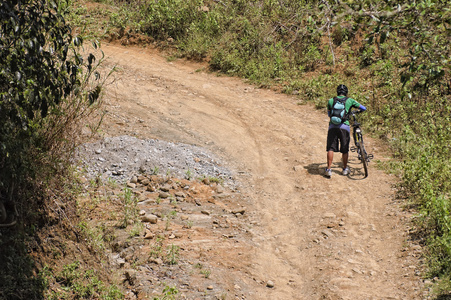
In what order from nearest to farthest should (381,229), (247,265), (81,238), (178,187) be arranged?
(81,238) < (247,265) < (381,229) < (178,187)

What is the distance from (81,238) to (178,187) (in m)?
2.56

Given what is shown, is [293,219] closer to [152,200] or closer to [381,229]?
[381,229]

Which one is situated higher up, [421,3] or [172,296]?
[421,3]

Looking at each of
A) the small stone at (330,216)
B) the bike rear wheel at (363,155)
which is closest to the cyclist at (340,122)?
the bike rear wheel at (363,155)

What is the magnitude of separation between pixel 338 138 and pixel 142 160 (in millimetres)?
3818

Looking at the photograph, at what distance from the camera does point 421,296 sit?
6.18 meters

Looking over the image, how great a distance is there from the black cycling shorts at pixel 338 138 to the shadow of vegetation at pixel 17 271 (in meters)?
6.06

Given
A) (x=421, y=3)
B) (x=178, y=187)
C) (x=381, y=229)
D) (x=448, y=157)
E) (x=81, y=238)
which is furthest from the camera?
(x=448, y=157)

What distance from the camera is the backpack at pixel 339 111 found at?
946 cm

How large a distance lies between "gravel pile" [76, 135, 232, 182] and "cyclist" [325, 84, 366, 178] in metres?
2.07

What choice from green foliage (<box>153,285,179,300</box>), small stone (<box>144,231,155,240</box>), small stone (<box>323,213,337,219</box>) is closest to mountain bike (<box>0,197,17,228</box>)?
green foliage (<box>153,285,179,300</box>)

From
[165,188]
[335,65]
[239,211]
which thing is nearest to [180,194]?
[165,188]

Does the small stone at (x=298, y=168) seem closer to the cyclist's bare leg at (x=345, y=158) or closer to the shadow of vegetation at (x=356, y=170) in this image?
the cyclist's bare leg at (x=345, y=158)

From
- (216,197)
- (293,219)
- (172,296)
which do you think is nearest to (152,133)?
(216,197)
